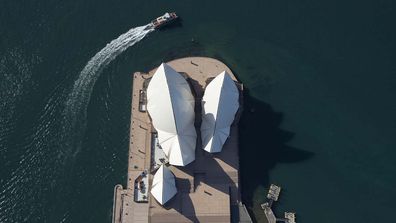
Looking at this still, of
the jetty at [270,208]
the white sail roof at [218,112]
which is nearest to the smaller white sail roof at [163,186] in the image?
the white sail roof at [218,112]

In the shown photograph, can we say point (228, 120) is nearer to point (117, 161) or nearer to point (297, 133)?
point (297, 133)

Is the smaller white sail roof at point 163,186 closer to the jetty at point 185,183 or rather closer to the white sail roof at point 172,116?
the jetty at point 185,183

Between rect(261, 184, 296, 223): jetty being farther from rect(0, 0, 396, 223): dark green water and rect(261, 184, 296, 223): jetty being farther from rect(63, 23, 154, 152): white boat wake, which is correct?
rect(63, 23, 154, 152): white boat wake

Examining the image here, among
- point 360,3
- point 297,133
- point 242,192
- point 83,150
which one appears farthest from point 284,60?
point 83,150

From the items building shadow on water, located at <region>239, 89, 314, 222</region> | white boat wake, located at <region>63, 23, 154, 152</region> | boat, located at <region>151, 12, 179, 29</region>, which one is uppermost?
boat, located at <region>151, 12, 179, 29</region>

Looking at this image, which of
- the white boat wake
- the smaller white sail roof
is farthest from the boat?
the smaller white sail roof
